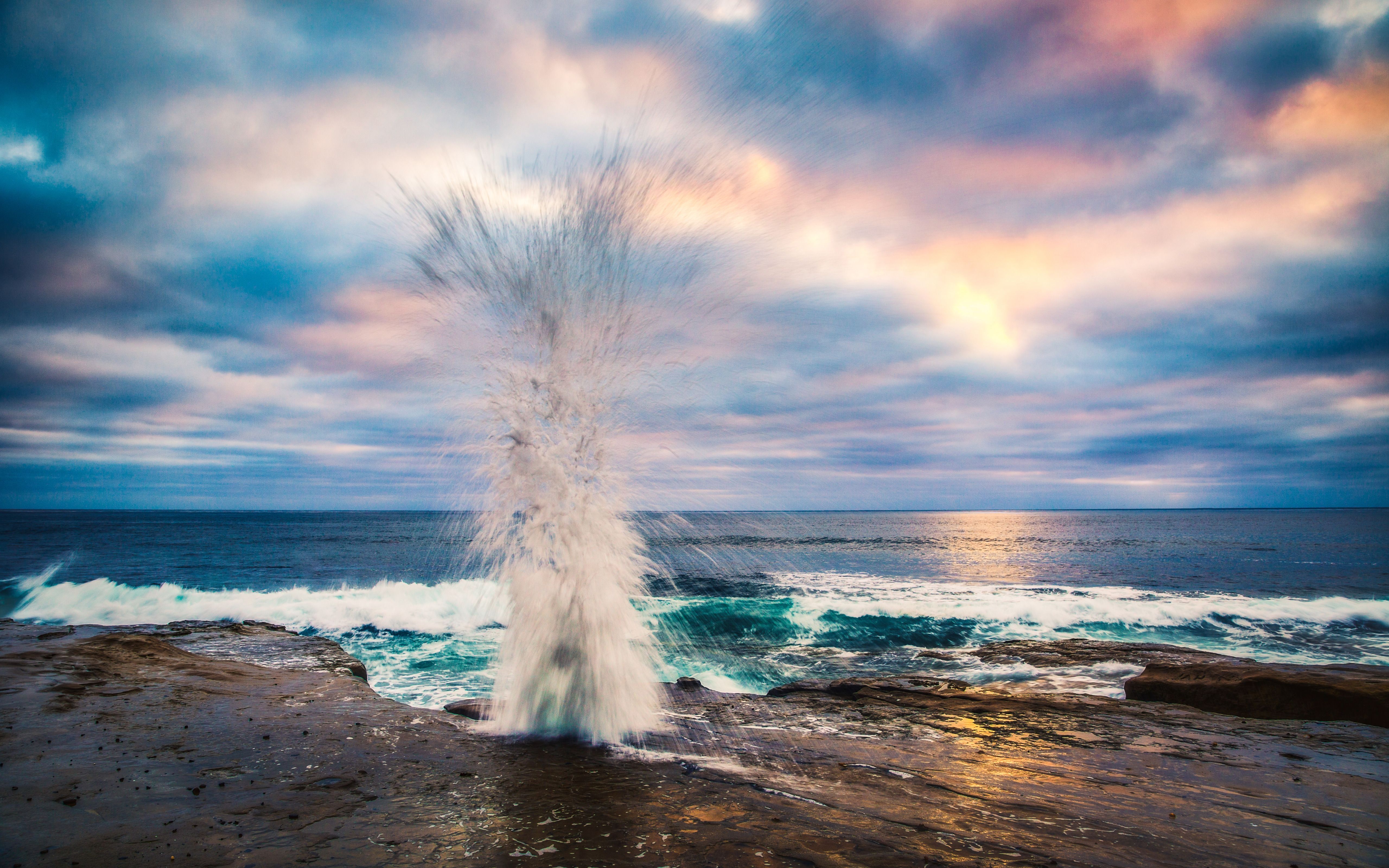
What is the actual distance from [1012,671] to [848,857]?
8.66 metres

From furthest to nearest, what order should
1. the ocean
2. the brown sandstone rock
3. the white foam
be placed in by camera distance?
the white foam, the ocean, the brown sandstone rock

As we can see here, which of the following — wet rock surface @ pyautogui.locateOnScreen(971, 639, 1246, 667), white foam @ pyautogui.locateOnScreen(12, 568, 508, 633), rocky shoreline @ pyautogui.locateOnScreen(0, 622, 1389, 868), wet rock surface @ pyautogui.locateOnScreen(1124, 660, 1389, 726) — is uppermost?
rocky shoreline @ pyautogui.locateOnScreen(0, 622, 1389, 868)

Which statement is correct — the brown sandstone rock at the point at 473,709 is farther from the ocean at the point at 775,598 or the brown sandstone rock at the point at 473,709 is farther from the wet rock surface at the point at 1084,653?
the wet rock surface at the point at 1084,653

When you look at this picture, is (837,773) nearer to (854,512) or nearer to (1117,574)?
(1117,574)

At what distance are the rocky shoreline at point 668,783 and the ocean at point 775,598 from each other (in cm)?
141

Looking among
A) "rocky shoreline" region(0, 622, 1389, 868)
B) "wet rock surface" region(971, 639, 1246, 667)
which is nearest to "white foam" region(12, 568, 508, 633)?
"rocky shoreline" region(0, 622, 1389, 868)

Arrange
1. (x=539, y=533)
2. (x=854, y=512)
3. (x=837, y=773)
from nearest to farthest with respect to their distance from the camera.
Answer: (x=837, y=773), (x=539, y=533), (x=854, y=512)

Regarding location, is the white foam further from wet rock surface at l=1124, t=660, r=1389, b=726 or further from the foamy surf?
wet rock surface at l=1124, t=660, r=1389, b=726

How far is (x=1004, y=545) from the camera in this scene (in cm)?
5372

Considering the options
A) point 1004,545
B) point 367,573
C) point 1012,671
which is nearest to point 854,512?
point 1004,545

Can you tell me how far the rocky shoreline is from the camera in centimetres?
288

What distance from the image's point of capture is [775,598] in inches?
884

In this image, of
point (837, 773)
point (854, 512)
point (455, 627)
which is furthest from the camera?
point (854, 512)

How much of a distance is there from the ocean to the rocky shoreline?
1409 millimetres
